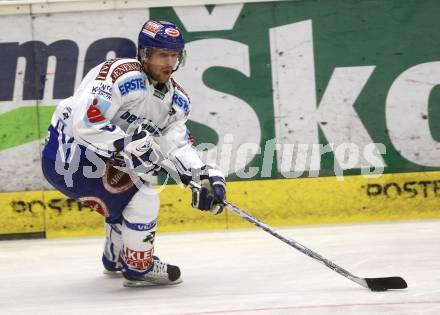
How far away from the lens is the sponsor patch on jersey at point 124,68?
4.27 meters

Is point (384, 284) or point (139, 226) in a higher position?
point (139, 226)

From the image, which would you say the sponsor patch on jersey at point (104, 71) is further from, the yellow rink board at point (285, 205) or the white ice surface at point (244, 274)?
the yellow rink board at point (285, 205)

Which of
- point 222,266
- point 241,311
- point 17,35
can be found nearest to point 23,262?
point 222,266

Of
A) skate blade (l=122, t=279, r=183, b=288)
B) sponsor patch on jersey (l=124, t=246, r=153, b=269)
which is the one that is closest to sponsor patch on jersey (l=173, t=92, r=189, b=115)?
sponsor patch on jersey (l=124, t=246, r=153, b=269)

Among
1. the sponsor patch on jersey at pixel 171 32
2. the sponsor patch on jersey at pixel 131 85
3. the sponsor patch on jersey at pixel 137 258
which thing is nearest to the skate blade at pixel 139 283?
the sponsor patch on jersey at pixel 137 258

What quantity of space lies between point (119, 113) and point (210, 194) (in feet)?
1.87

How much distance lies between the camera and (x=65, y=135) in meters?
4.54

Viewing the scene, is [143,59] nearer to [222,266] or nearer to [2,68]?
[222,266]

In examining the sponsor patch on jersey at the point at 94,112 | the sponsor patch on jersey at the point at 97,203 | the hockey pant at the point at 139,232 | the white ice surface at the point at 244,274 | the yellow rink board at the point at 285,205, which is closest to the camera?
the white ice surface at the point at 244,274

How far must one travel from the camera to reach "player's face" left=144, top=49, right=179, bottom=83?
436 centimetres

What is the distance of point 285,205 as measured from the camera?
6484 mm

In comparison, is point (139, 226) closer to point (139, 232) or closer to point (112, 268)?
point (139, 232)

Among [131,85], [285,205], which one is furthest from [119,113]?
[285,205]

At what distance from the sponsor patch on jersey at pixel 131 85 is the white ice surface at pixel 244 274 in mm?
944
